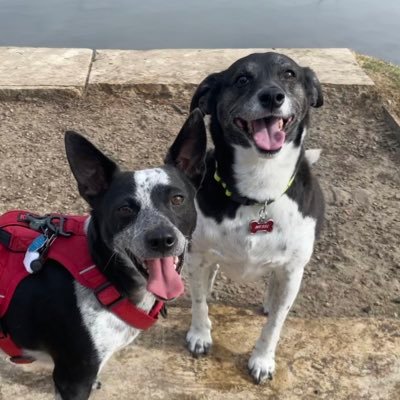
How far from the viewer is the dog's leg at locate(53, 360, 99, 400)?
2477mm

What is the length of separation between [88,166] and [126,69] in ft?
12.9

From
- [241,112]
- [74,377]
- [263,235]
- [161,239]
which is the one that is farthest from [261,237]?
[74,377]

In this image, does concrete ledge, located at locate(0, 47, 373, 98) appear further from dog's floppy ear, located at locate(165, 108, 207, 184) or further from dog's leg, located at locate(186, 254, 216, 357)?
dog's floppy ear, located at locate(165, 108, 207, 184)

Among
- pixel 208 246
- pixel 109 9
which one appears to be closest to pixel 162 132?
pixel 208 246

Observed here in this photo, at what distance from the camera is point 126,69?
20.4 feet

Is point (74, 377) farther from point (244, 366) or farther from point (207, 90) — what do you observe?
point (207, 90)

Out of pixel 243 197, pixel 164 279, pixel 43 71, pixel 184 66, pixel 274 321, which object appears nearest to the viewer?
pixel 164 279

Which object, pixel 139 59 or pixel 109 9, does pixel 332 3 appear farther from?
pixel 139 59

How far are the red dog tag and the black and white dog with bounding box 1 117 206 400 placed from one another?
414 millimetres

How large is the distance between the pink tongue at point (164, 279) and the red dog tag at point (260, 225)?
56 cm

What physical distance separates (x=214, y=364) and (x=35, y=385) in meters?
0.96

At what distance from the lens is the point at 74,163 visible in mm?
2488

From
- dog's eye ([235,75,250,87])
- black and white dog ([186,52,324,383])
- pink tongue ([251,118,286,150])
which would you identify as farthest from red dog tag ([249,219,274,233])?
dog's eye ([235,75,250,87])

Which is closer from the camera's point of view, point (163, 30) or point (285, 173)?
point (285, 173)
